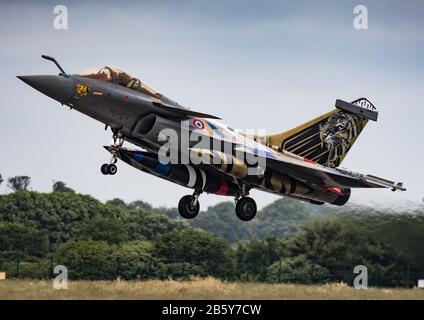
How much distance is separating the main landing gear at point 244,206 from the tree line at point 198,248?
3.07 meters

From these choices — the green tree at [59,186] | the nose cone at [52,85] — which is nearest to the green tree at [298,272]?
the nose cone at [52,85]

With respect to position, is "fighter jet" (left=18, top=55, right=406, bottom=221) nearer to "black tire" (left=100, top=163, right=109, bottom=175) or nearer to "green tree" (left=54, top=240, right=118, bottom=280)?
"black tire" (left=100, top=163, right=109, bottom=175)

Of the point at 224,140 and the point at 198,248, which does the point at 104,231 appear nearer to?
the point at 198,248

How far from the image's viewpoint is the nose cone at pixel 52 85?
81.3ft

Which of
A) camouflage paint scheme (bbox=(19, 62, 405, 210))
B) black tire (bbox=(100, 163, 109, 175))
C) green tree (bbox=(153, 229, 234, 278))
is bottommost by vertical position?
green tree (bbox=(153, 229, 234, 278))

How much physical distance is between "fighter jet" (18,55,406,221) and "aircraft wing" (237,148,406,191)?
2cm

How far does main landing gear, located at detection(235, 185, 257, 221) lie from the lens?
27594mm

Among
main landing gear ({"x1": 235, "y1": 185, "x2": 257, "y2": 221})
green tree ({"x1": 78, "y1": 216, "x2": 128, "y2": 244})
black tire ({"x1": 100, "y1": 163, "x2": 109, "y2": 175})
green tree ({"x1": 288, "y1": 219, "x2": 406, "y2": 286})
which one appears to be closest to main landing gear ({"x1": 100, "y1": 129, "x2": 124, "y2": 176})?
black tire ({"x1": 100, "y1": 163, "x2": 109, "y2": 175})

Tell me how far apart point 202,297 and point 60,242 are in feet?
54.6

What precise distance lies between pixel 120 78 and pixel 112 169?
2.27m

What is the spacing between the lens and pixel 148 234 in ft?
141

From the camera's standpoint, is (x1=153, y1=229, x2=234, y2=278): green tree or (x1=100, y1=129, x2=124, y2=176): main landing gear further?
(x1=153, y1=229, x2=234, y2=278): green tree

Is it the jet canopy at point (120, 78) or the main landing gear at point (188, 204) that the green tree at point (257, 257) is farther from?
the jet canopy at point (120, 78)
